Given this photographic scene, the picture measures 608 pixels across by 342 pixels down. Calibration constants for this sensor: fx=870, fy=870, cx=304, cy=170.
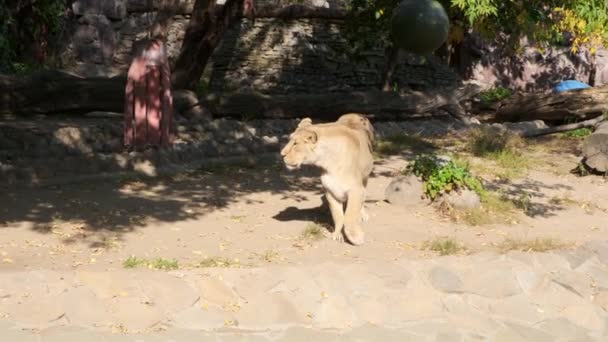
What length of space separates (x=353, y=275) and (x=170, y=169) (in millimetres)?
4481

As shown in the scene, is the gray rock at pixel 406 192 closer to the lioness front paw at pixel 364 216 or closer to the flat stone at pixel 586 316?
the lioness front paw at pixel 364 216

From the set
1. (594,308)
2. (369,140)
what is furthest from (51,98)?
(594,308)

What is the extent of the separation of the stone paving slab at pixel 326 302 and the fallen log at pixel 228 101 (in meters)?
7.67

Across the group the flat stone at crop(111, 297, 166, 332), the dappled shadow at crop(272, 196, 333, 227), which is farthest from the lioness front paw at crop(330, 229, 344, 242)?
the flat stone at crop(111, 297, 166, 332)

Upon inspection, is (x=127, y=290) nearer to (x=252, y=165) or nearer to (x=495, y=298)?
(x=495, y=298)

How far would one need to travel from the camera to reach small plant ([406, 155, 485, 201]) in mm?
8953

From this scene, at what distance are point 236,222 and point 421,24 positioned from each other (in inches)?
121

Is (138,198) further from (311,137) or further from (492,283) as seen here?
(492,283)

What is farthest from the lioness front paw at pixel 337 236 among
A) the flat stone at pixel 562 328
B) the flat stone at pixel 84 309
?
the flat stone at pixel 84 309

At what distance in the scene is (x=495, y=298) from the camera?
7.01 metres

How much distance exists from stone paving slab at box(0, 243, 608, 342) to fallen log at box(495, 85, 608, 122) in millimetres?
8505

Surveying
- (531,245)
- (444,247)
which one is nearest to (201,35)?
(444,247)

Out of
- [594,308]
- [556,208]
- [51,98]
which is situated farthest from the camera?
[51,98]

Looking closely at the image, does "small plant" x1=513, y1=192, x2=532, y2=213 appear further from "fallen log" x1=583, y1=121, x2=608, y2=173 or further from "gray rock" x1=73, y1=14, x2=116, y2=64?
"gray rock" x1=73, y1=14, x2=116, y2=64
